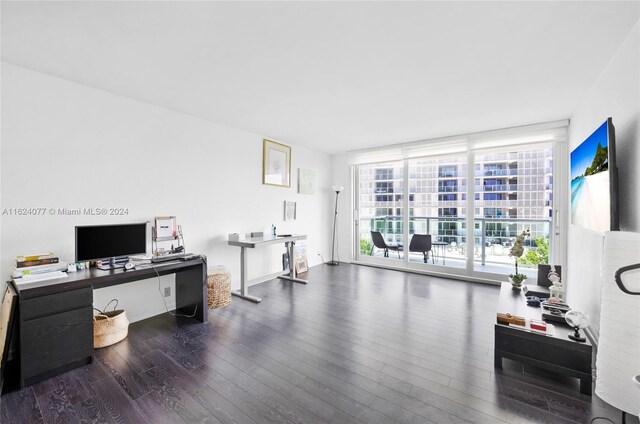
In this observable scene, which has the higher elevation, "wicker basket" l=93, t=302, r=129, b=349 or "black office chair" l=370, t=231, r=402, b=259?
"black office chair" l=370, t=231, r=402, b=259

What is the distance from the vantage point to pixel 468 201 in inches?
187

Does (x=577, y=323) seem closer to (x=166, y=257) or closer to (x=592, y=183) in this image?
(x=592, y=183)

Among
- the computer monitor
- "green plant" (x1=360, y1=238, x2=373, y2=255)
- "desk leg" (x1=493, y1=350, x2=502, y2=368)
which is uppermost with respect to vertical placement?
the computer monitor

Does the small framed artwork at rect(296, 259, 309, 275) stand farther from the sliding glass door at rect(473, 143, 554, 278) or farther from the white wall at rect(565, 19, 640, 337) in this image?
the white wall at rect(565, 19, 640, 337)

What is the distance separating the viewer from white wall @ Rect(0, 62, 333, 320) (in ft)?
7.86

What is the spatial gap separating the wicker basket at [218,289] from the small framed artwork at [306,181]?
244cm

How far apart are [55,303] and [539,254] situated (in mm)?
5812

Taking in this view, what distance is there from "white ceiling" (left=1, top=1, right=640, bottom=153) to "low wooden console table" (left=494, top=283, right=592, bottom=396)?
85.0 inches

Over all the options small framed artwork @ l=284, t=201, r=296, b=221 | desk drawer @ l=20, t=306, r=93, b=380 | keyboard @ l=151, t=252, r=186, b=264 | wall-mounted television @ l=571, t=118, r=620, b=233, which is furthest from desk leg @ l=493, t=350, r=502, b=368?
small framed artwork @ l=284, t=201, r=296, b=221

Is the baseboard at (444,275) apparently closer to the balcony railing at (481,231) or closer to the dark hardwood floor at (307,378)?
the balcony railing at (481,231)

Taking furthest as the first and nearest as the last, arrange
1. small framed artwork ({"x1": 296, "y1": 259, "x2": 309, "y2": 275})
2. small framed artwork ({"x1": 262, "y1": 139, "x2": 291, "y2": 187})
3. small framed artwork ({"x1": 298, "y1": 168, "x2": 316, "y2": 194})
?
small framed artwork ({"x1": 298, "y1": 168, "x2": 316, "y2": 194}) → small framed artwork ({"x1": 296, "y1": 259, "x2": 309, "y2": 275}) → small framed artwork ({"x1": 262, "y1": 139, "x2": 291, "y2": 187})

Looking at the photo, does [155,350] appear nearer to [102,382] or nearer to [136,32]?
[102,382]

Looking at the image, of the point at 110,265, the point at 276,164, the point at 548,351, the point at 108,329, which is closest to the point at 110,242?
the point at 110,265

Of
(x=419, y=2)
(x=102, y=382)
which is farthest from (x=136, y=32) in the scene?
(x=102, y=382)
